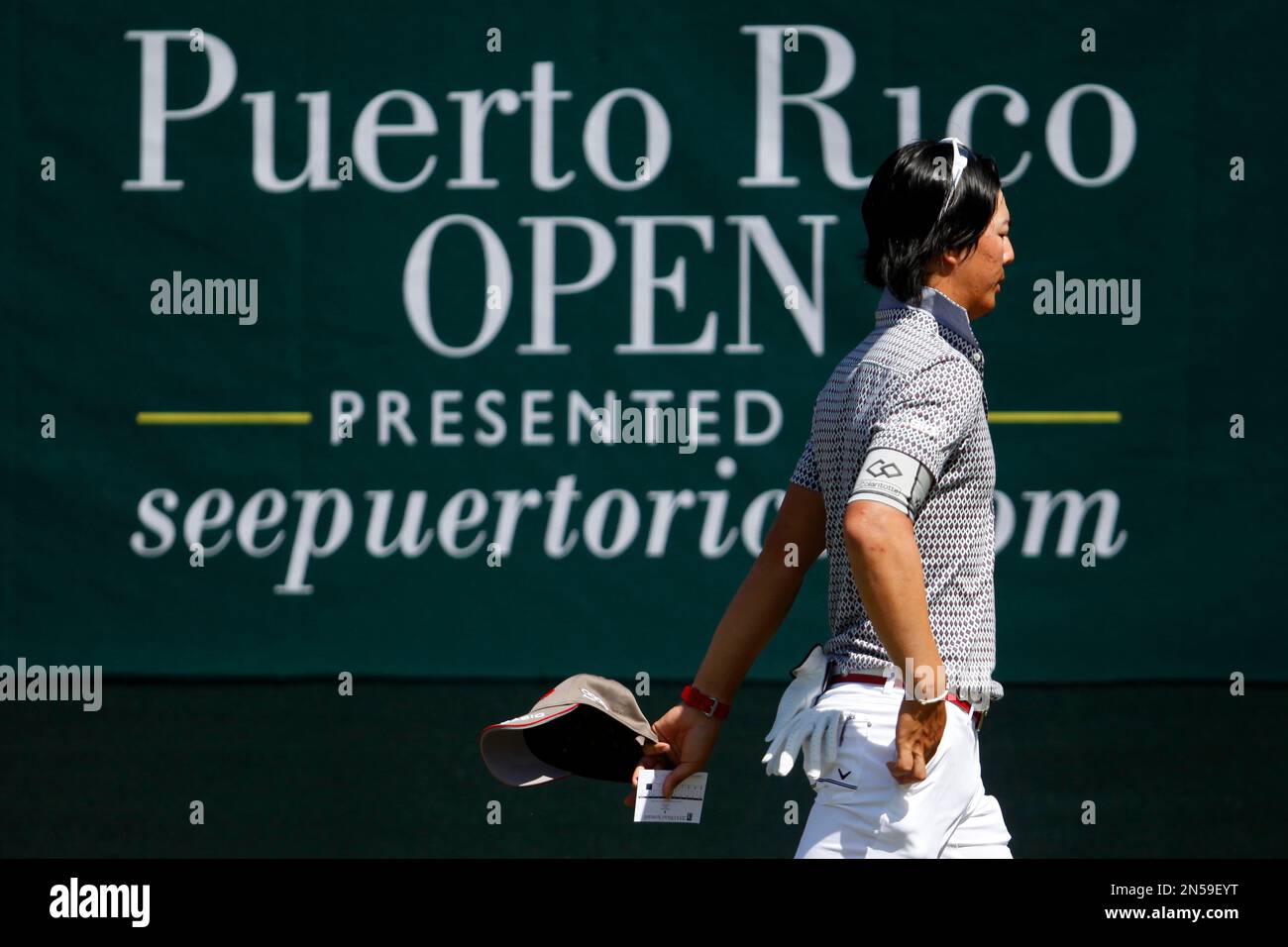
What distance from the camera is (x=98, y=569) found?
205 inches

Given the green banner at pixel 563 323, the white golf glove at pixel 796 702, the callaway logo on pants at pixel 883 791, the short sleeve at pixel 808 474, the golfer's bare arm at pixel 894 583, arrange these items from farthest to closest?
1. the green banner at pixel 563 323
2. the short sleeve at pixel 808 474
3. the white golf glove at pixel 796 702
4. the callaway logo on pants at pixel 883 791
5. the golfer's bare arm at pixel 894 583

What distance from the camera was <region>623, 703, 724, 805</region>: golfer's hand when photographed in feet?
9.44

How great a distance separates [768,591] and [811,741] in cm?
33

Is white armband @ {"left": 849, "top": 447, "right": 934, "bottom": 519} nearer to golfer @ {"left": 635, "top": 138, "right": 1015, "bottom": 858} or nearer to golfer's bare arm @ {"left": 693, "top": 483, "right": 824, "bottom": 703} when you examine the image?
golfer @ {"left": 635, "top": 138, "right": 1015, "bottom": 858}

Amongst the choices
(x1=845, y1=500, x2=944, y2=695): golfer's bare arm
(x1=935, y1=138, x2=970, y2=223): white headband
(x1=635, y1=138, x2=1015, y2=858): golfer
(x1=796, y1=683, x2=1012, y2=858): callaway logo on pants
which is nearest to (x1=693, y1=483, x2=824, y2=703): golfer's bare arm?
(x1=635, y1=138, x2=1015, y2=858): golfer

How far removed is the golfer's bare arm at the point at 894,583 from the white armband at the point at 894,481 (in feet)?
0.05

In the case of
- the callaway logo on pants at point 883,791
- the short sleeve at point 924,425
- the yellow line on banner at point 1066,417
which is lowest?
the callaway logo on pants at point 883,791

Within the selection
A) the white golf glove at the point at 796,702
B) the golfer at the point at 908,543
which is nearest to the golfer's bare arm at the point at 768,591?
the golfer at the point at 908,543

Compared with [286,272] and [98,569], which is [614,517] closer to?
[286,272]

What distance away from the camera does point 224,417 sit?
17.0 ft

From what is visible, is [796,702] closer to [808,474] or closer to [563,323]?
[808,474]

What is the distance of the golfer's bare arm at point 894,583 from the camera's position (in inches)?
96.3

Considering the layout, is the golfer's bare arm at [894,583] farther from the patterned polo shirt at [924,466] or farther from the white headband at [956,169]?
the white headband at [956,169]
